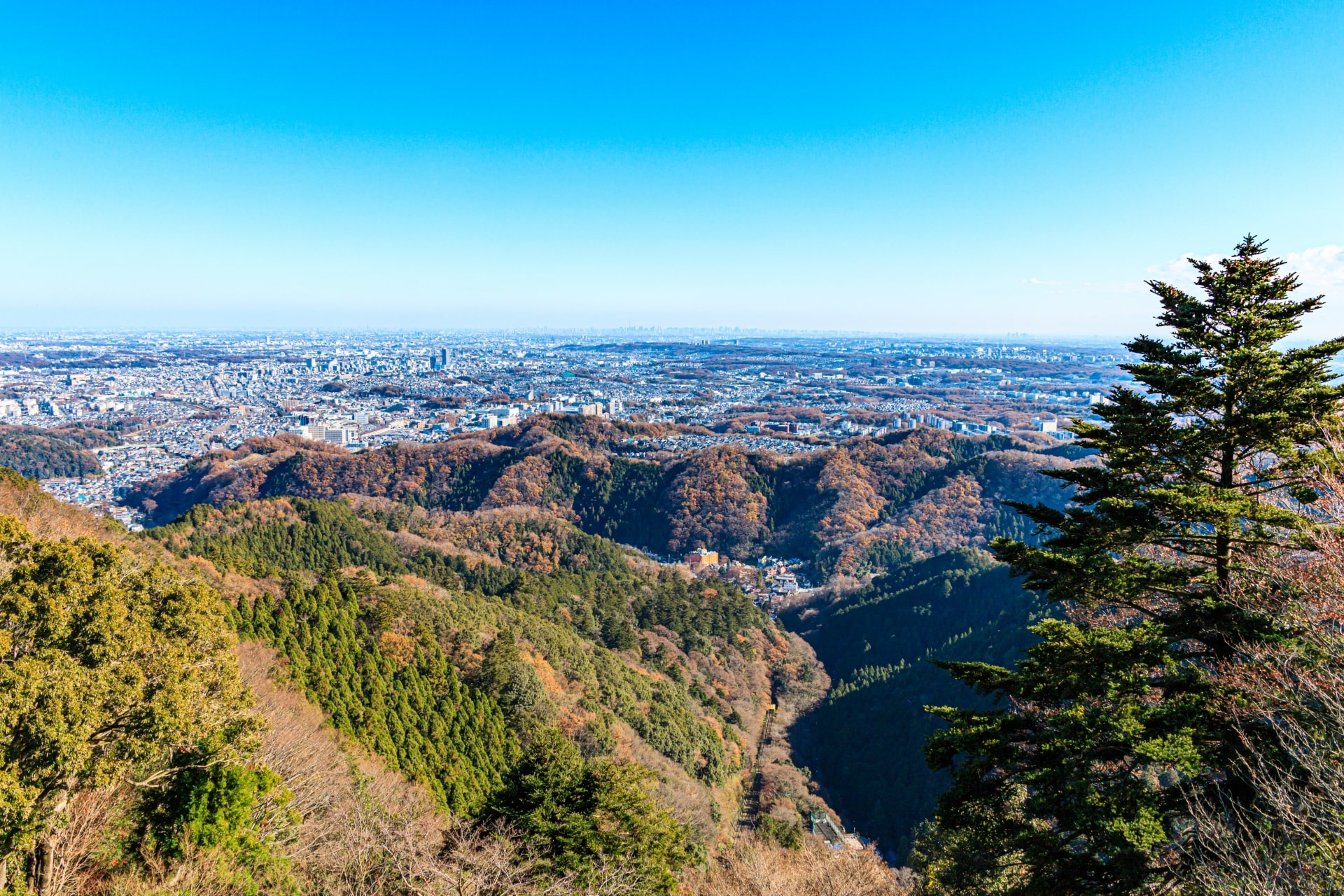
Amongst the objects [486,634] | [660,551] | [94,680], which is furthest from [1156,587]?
[660,551]

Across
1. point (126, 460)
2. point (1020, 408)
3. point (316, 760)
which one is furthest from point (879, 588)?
point (1020, 408)

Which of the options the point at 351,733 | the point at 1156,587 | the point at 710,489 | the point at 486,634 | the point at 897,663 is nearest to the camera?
the point at 1156,587

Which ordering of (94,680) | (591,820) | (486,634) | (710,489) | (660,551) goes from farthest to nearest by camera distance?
1. (710,489)
2. (660,551)
3. (486,634)
4. (591,820)
5. (94,680)

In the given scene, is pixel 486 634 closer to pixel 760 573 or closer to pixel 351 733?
pixel 351 733

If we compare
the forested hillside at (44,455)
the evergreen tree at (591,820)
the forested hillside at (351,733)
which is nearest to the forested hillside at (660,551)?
the forested hillside at (351,733)

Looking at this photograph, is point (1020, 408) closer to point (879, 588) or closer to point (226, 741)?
point (879, 588)

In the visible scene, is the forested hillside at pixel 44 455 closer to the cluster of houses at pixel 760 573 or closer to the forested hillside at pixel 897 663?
the cluster of houses at pixel 760 573

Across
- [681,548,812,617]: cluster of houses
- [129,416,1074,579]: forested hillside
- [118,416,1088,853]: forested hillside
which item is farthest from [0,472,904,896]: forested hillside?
[129,416,1074,579]: forested hillside

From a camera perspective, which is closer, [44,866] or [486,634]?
[44,866]
